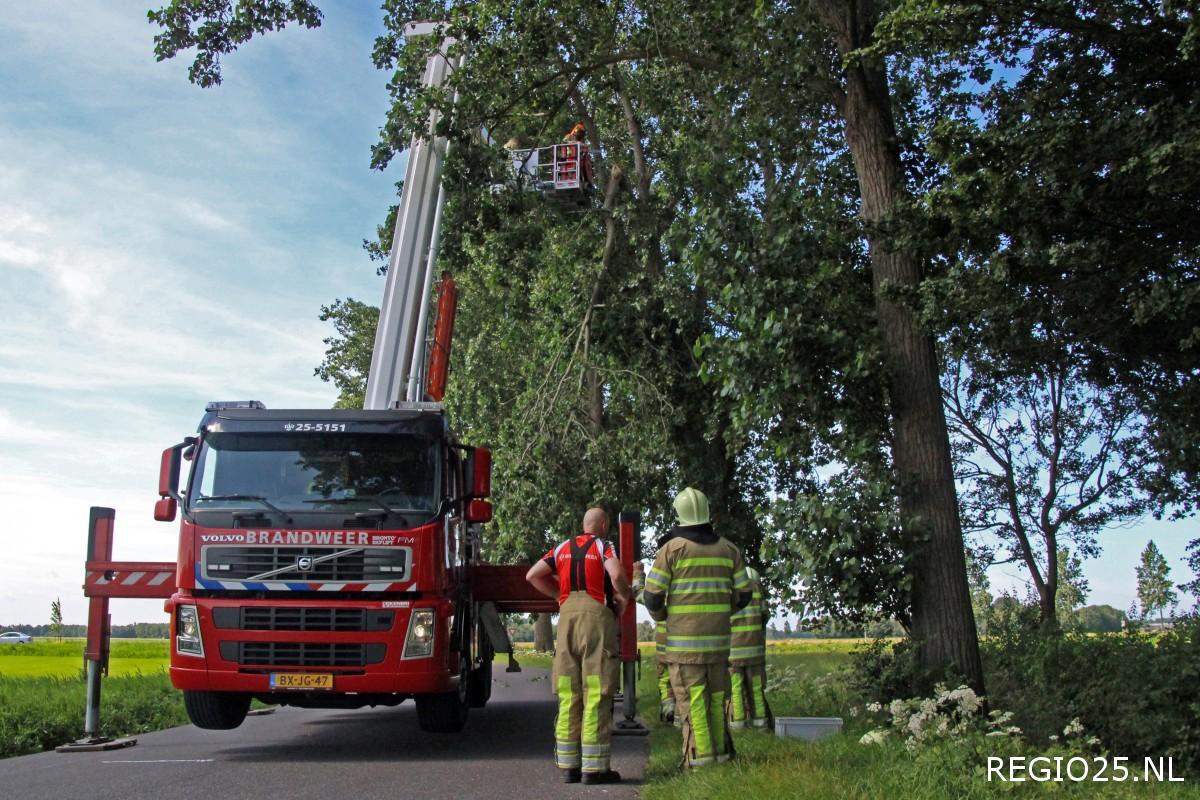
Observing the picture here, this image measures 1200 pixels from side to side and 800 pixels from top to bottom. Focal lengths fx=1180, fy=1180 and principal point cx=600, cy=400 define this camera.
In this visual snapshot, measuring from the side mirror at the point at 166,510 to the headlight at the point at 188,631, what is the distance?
2.60 ft

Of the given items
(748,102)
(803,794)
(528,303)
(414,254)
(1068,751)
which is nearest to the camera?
(803,794)

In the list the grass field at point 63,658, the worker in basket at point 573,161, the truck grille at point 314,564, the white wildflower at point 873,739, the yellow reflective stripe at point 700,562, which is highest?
the worker in basket at point 573,161

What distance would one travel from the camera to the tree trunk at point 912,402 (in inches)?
451

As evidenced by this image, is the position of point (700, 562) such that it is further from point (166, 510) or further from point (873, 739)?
point (166, 510)

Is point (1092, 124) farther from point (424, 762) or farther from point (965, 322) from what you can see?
point (424, 762)

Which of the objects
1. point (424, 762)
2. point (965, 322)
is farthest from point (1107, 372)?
point (424, 762)

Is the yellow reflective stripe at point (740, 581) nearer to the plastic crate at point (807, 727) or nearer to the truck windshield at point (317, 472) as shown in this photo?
the plastic crate at point (807, 727)

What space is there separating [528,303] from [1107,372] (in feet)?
40.4

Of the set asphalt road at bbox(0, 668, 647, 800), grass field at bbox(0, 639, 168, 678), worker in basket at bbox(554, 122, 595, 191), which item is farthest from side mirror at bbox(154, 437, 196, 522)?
grass field at bbox(0, 639, 168, 678)

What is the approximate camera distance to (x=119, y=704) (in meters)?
14.0

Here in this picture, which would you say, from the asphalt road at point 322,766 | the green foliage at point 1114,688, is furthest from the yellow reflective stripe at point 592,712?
Answer: the green foliage at point 1114,688

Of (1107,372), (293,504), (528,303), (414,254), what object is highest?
(528,303)

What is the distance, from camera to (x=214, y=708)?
10.5m

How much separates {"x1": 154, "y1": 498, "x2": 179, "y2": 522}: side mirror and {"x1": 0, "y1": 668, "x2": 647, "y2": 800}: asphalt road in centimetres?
197
